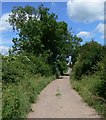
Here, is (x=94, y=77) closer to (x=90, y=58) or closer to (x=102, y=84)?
(x=102, y=84)

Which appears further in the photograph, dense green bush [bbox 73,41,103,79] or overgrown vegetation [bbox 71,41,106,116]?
dense green bush [bbox 73,41,103,79]

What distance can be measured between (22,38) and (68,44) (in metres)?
11.3

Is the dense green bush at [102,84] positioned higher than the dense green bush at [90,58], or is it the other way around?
the dense green bush at [90,58]

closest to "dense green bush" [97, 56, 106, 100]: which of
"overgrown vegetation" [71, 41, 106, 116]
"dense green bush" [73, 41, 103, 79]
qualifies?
"overgrown vegetation" [71, 41, 106, 116]

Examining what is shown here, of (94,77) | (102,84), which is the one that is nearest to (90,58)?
(94,77)

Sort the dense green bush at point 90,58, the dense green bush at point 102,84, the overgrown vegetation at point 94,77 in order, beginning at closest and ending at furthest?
1. the overgrown vegetation at point 94,77
2. the dense green bush at point 102,84
3. the dense green bush at point 90,58

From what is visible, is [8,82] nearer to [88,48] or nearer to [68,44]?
[88,48]

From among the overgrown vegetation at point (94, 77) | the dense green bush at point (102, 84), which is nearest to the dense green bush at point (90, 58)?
the overgrown vegetation at point (94, 77)

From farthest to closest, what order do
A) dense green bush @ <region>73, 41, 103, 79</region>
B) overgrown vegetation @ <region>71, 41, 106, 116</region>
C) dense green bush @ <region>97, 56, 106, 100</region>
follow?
dense green bush @ <region>73, 41, 103, 79</region> < dense green bush @ <region>97, 56, 106, 100</region> < overgrown vegetation @ <region>71, 41, 106, 116</region>

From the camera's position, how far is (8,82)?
1917 cm

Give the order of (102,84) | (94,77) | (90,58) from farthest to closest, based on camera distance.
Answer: (90,58)
(94,77)
(102,84)

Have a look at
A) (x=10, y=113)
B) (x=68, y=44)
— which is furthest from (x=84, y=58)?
(x=68, y=44)

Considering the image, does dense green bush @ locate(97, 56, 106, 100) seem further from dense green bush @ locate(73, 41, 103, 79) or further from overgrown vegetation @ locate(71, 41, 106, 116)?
dense green bush @ locate(73, 41, 103, 79)

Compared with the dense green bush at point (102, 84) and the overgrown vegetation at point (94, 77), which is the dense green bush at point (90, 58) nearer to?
the overgrown vegetation at point (94, 77)
